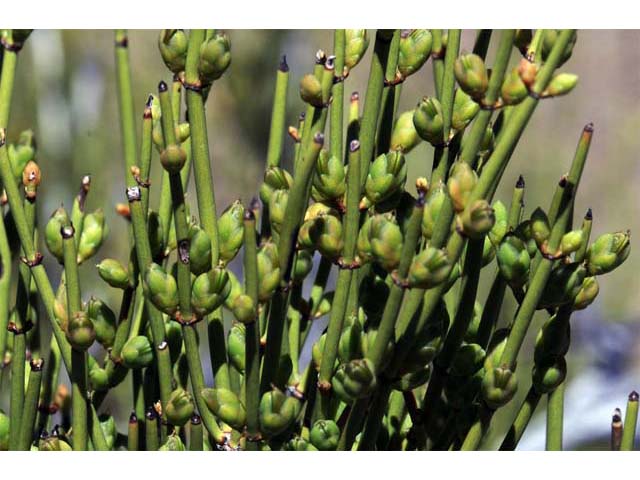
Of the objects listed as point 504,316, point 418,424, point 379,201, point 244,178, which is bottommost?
point 418,424

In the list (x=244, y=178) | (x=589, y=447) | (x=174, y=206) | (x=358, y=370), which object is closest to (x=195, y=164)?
(x=174, y=206)

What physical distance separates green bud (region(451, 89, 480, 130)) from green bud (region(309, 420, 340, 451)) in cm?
18

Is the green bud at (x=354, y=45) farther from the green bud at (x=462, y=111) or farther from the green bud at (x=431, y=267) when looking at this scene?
the green bud at (x=431, y=267)

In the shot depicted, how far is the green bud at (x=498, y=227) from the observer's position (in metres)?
0.59

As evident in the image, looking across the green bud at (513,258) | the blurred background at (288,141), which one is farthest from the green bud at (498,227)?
the blurred background at (288,141)

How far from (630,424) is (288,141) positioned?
92cm

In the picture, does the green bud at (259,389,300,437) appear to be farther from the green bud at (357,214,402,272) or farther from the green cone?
the green cone

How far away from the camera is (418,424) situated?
1.98 ft

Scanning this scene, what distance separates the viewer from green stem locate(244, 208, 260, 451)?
0.50m

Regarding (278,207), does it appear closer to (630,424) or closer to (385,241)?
(385,241)

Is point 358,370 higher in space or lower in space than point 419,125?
lower

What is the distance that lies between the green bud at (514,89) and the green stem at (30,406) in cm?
30

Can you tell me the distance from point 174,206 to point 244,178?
101 cm

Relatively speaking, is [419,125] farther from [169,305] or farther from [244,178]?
[244,178]
